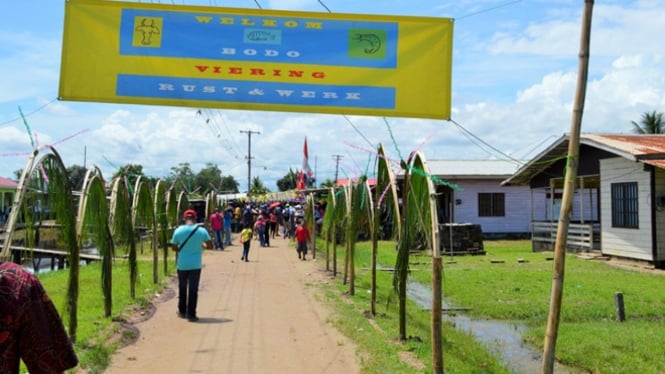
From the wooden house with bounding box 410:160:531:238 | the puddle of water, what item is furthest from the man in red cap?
the wooden house with bounding box 410:160:531:238

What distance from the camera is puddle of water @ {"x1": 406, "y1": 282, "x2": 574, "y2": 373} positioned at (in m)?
7.32

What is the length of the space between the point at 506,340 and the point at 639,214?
10328mm

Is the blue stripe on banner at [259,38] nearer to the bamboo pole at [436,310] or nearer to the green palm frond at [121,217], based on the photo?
the bamboo pole at [436,310]

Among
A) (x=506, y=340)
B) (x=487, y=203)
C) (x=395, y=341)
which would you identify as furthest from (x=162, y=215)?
(x=487, y=203)

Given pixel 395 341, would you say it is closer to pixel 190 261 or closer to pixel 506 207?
pixel 190 261

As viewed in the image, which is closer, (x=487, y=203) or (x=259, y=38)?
(x=259, y=38)

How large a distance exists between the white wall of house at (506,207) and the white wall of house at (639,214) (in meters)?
10.3

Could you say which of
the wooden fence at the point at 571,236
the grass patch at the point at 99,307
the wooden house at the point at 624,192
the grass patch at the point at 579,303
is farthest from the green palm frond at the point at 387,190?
the wooden fence at the point at 571,236

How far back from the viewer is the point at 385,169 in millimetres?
8898

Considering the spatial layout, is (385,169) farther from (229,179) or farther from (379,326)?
(229,179)

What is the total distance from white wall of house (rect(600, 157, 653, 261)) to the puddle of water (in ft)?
26.9

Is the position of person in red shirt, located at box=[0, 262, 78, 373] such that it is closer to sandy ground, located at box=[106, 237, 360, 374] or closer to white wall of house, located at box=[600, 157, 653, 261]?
sandy ground, located at box=[106, 237, 360, 374]

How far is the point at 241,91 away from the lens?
7285 millimetres

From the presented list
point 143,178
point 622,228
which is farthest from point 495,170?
point 143,178
